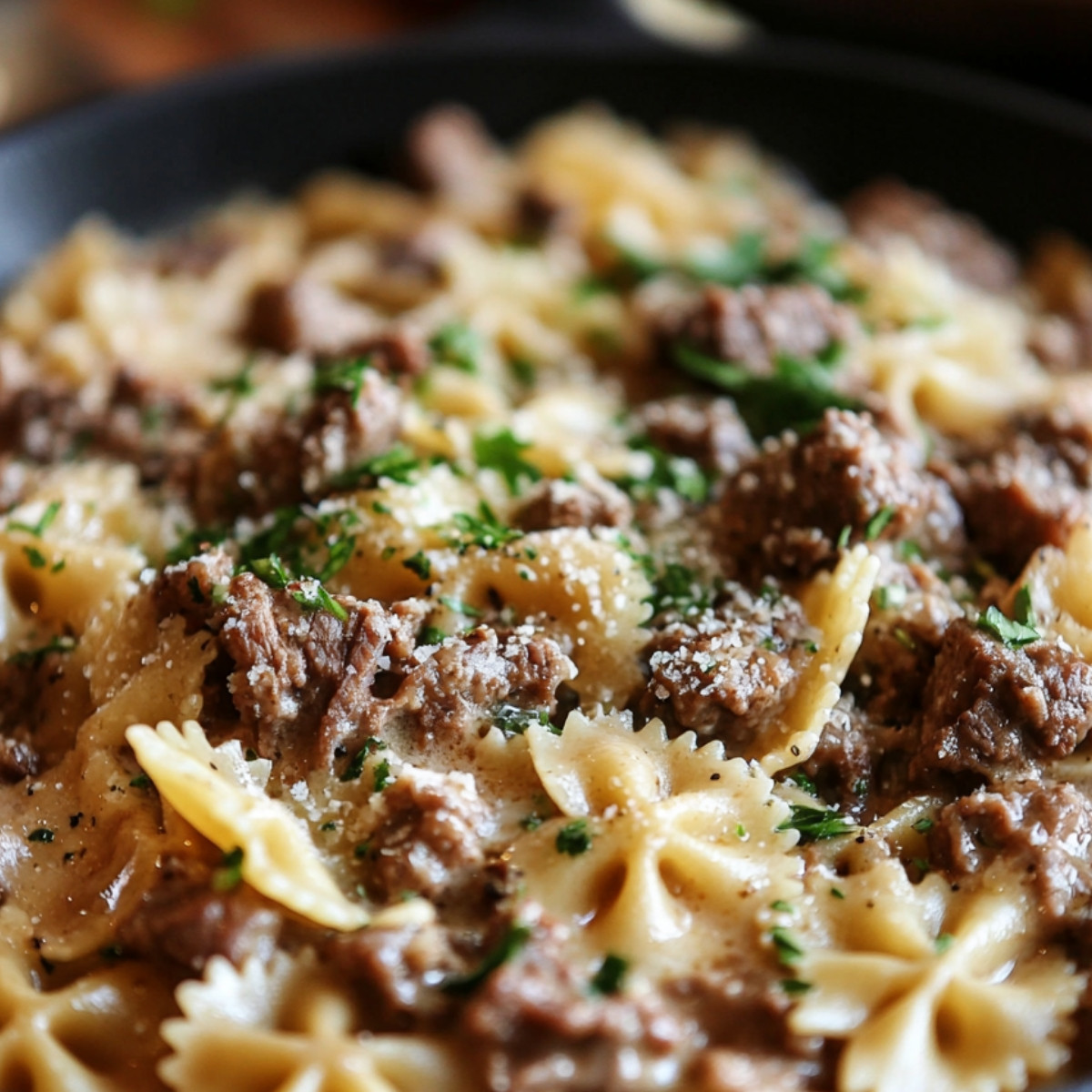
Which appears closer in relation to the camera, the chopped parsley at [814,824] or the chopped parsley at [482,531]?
the chopped parsley at [814,824]

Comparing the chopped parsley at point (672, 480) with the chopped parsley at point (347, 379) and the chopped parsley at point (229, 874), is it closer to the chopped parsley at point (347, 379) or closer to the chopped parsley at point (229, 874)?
the chopped parsley at point (347, 379)

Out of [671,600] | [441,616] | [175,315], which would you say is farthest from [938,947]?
[175,315]

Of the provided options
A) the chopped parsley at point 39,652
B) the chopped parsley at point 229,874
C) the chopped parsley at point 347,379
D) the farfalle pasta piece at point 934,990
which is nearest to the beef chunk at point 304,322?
the chopped parsley at point 347,379

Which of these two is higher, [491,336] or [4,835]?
[491,336]

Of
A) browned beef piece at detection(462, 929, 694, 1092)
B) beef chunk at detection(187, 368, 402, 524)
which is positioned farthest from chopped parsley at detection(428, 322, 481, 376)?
browned beef piece at detection(462, 929, 694, 1092)

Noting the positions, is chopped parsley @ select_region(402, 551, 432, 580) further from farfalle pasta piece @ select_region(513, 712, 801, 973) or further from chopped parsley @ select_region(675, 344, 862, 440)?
chopped parsley @ select_region(675, 344, 862, 440)

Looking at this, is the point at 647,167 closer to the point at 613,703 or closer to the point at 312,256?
the point at 312,256
